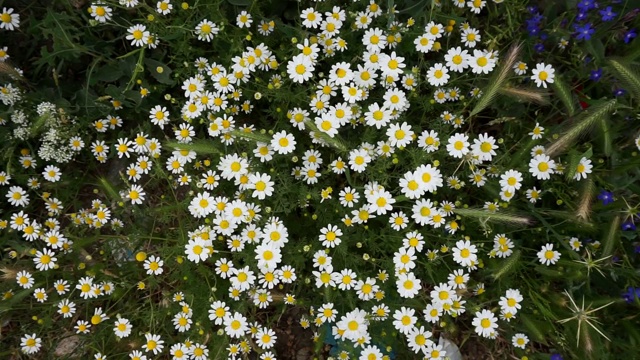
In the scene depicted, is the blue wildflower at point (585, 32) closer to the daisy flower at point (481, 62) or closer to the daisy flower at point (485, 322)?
the daisy flower at point (481, 62)

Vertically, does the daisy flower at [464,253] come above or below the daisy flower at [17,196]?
below

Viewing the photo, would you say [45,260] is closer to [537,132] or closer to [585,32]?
[537,132]

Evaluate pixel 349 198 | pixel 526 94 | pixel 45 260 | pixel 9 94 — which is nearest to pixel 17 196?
pixel 45 260

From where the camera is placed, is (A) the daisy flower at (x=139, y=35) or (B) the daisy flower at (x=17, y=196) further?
(B) the daisy flower at (x=17, y=196)

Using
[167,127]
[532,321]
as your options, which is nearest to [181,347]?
[167,127]

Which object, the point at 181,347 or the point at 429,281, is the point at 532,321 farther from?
the point at 181,347

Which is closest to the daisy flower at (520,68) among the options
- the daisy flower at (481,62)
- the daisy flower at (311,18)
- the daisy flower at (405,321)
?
the daisy flower at (481,62)

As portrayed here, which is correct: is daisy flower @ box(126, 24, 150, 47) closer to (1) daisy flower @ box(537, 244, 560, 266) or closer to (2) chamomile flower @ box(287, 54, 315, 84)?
(2) chamomile flower @ box(287, 54, 315, 84)

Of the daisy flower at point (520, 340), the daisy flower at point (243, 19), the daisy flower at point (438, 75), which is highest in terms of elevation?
the daisy flower at point (243, 19)

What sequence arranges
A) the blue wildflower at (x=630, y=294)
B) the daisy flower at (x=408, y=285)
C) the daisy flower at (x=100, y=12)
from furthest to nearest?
the daisy flower at (x=100, y=12) < the blue wildflower at (x=630, y=294) < the daisy flower at (x=408, y=285)
